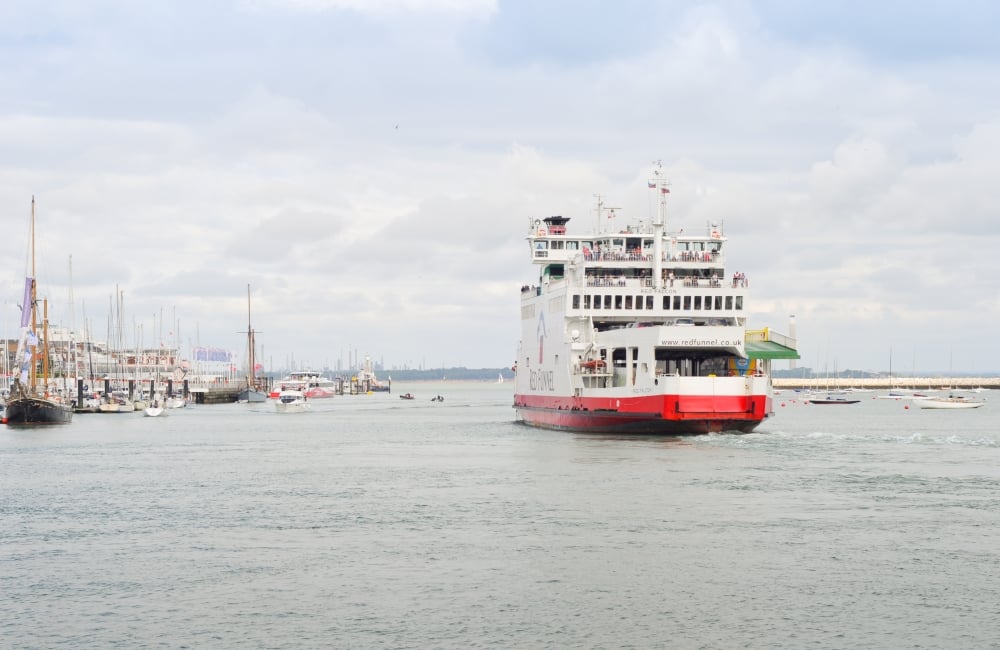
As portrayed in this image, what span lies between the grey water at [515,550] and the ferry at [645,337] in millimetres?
2571

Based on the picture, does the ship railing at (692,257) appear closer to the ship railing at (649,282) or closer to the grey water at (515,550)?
the ship railing at (649,282)

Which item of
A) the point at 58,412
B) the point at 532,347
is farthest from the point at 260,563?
the point at 58,412

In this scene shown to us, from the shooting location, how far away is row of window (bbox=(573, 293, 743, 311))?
230ft

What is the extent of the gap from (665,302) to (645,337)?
30.1 feet

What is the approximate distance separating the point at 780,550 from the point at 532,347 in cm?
5209

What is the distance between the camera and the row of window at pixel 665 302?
7012cm

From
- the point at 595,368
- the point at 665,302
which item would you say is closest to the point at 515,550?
the point at 595,368

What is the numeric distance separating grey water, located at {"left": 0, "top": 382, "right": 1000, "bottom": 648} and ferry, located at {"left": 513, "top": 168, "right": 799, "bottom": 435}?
257cm

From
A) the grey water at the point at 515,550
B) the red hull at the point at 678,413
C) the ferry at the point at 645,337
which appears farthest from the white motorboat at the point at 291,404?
the grey water at the point at 515,550

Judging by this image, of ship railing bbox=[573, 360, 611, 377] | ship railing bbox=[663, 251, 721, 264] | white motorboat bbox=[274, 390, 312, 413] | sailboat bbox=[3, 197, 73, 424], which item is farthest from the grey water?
white motorboat bbox=[274, 390, 312, 413]

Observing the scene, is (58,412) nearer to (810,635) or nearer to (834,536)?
(834,536)

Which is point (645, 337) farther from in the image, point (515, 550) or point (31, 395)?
point (31, 395)

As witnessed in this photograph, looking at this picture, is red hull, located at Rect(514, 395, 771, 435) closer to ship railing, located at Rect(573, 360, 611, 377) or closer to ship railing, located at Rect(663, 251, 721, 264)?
ship railing, located at Rect(573, 360, 611, 377)

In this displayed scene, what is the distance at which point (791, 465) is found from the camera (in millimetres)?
53531
